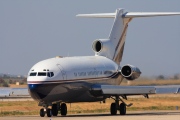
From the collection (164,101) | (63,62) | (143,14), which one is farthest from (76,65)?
(164,101)

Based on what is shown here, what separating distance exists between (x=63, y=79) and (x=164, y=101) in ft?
81.9

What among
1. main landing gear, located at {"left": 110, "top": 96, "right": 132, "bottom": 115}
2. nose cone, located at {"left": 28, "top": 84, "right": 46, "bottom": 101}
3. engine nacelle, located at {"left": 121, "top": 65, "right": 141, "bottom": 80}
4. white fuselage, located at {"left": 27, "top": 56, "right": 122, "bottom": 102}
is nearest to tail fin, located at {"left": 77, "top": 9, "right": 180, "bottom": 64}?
white fuselage, located at {"left": 27, "top": 56, "right": 122, "bottom": 102}

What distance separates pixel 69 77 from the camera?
54281 mm

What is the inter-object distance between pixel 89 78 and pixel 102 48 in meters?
6.14

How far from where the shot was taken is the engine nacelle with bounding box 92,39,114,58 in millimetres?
62500

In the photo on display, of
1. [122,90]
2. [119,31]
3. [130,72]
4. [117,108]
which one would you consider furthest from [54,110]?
[119,31]

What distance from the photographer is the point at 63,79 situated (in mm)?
53500

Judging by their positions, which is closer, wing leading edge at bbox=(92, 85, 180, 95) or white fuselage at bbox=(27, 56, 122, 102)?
white fuselage at bbox=(27, 56, 122, 102)

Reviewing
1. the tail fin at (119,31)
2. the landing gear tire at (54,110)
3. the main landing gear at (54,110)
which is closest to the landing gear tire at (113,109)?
the main landing gear at (54,110)

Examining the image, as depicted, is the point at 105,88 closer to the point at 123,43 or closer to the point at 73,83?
the point at 73,83

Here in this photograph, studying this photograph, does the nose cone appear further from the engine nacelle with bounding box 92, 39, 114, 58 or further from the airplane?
the engine nacelle with bounding box 92, 39, 114, 58

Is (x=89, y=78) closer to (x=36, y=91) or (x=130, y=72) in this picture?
(x=130, y=72)

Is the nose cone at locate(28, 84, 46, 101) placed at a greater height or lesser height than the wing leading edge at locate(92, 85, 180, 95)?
lesser

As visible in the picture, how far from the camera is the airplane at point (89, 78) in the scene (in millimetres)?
52469
